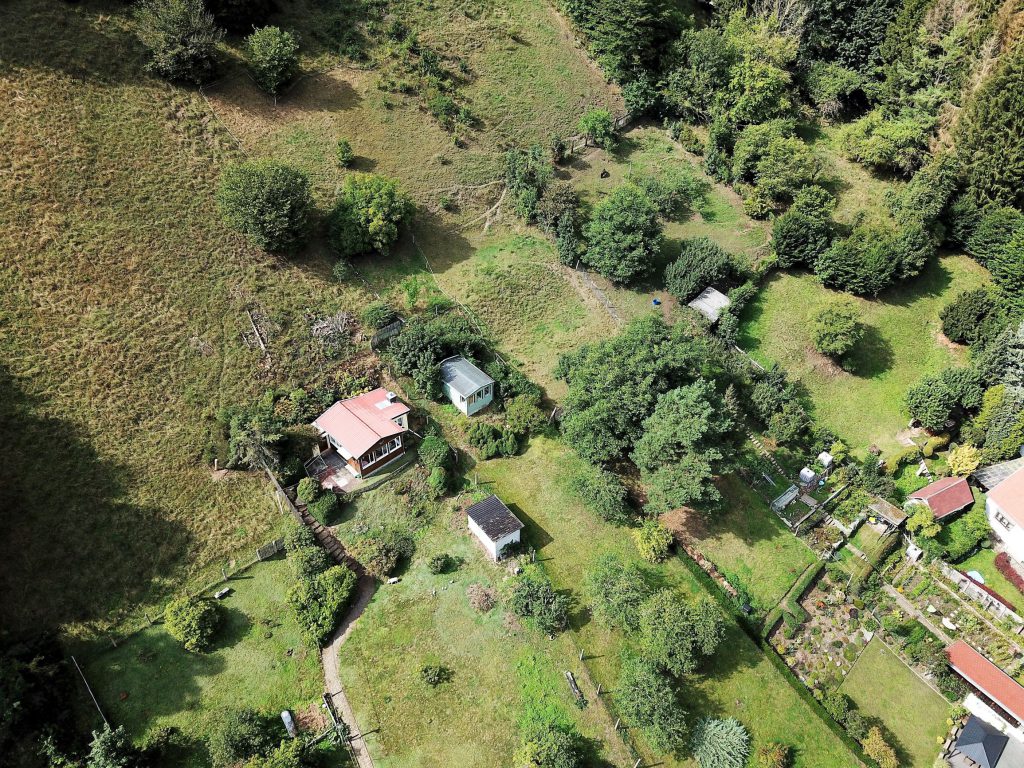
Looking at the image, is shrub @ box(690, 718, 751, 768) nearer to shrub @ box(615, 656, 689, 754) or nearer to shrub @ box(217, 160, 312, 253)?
shrub @ box(615, 656, 689, 754)

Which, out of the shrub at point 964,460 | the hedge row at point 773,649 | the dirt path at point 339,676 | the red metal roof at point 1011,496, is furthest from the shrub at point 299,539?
the red metal roof at point 1011,496

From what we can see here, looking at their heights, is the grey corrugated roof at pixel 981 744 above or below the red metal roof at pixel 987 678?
below

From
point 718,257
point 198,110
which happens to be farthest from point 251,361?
point 718,257

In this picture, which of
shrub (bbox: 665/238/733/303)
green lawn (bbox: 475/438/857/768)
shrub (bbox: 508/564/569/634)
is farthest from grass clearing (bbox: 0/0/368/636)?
shrub (bbox: 665/238/733/303)

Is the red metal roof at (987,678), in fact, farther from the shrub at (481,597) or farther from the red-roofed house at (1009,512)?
the shrub at (481,597)

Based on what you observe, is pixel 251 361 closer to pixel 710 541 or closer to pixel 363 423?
pixel 363 423

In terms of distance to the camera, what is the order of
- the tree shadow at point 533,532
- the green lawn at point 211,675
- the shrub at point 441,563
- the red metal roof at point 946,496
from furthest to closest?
the red metal roof at point 946,496
the tree shadow at point 533,532
the shrub at point 441,563
the green lawn at point 211,675

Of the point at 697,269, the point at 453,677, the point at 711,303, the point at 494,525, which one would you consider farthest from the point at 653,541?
the point at 697,269
